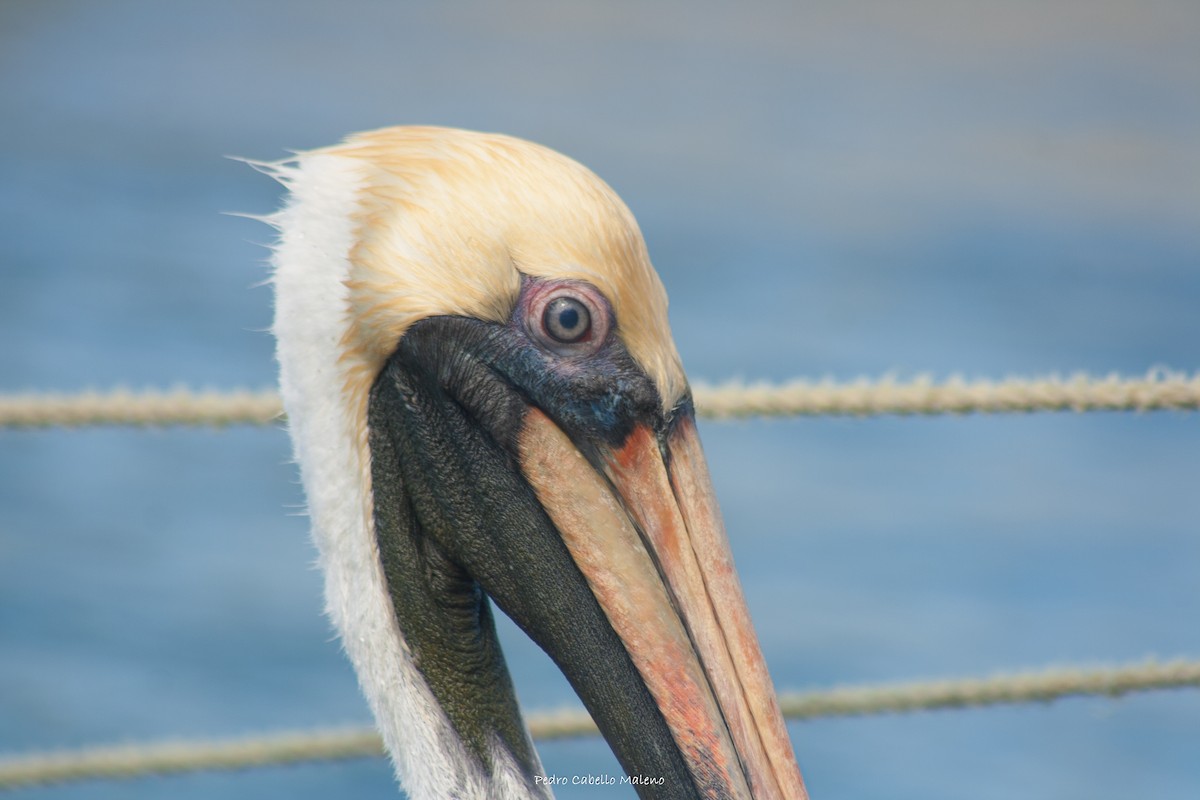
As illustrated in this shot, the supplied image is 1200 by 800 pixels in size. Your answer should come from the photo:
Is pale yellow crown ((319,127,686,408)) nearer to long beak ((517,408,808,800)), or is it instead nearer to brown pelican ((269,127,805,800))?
brown pelican ((269,127,805,800))

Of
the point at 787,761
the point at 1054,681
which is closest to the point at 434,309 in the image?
the point at 787,761

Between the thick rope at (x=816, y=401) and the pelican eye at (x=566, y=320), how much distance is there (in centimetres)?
99

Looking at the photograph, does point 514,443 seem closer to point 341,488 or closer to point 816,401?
point 341,488

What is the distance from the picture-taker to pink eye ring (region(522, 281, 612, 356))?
173cm

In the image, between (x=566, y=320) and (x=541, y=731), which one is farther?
(x=541, y=731)

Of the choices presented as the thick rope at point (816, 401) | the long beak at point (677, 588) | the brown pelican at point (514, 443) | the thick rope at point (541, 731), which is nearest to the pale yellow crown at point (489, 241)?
the brown pelican at point (514, 443)

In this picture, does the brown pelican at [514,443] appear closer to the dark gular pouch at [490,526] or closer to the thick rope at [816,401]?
the dark gular pouch at [490,526]

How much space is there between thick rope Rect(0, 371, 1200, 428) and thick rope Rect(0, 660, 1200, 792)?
70cm

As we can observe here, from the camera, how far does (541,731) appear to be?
3135 millimetres

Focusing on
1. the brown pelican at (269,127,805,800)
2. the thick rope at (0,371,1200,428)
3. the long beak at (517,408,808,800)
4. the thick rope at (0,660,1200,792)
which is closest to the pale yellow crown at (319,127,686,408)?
the brown pelican at (269,127,805,800)

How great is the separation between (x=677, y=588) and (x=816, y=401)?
1.14m

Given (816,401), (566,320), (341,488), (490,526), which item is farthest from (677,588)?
(816,401)

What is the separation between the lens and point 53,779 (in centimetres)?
314

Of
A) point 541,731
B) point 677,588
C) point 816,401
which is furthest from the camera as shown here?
point 541,731
